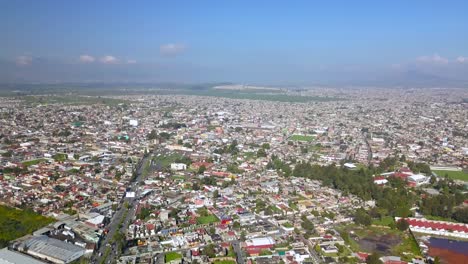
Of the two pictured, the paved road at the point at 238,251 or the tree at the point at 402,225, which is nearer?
the paved road at the point at 238,251

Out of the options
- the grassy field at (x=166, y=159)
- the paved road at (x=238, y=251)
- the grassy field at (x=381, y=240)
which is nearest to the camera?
the paved road at (x=238, y=251)

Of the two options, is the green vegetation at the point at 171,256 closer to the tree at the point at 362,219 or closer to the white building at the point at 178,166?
the tree at the point at 362,219

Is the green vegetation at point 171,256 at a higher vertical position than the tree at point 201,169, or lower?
lower

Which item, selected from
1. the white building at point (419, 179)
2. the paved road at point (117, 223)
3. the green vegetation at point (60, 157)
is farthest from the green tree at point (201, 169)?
the white building at point (419, 179)

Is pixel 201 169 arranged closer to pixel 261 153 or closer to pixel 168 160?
pixel 168 160

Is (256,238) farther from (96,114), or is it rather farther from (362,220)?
(96,114)

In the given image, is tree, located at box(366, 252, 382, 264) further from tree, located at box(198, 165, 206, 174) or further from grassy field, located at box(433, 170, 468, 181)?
grassy field, located at box(433, 170, 468, 181)

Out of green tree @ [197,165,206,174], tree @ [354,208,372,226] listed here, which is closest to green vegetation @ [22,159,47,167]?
green tree @ [197,165,206,174]
